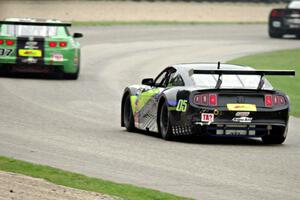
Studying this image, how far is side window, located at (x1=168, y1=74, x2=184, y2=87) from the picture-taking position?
16.0 meters

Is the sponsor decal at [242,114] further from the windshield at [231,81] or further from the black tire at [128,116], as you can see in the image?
the black tire at [128,116]

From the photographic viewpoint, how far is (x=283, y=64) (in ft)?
108

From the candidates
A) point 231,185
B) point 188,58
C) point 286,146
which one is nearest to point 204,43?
point 188,58

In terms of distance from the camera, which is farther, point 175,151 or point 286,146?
point 286,146

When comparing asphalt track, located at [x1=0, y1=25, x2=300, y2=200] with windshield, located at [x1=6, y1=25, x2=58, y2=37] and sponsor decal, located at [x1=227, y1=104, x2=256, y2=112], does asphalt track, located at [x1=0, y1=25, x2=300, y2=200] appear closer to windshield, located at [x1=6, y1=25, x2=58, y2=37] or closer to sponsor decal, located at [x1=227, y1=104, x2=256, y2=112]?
sponsor decal, located at [x1=227, y1=104, x2=256, y2=112]

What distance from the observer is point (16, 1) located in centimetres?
4438

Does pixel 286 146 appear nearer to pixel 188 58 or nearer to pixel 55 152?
pixel 55 152

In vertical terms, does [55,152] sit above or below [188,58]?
above

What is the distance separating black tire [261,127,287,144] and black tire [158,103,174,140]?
1.25 m

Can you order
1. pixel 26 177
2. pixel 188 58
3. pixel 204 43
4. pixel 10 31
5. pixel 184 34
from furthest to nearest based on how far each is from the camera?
pixel 184 34 → pixel 204 43 → pixel 188 58 → pixel 10 31 → pixel 26 177

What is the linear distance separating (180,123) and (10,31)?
1267 centimetres

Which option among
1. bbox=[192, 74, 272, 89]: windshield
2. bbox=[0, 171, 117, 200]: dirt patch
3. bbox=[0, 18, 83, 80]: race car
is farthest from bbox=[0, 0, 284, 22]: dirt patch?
bbox=[0, 171, 117, 200]: dirt patch

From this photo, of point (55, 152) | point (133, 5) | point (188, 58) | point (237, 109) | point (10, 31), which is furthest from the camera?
point (133, 5)

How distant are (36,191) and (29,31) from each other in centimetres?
1777
